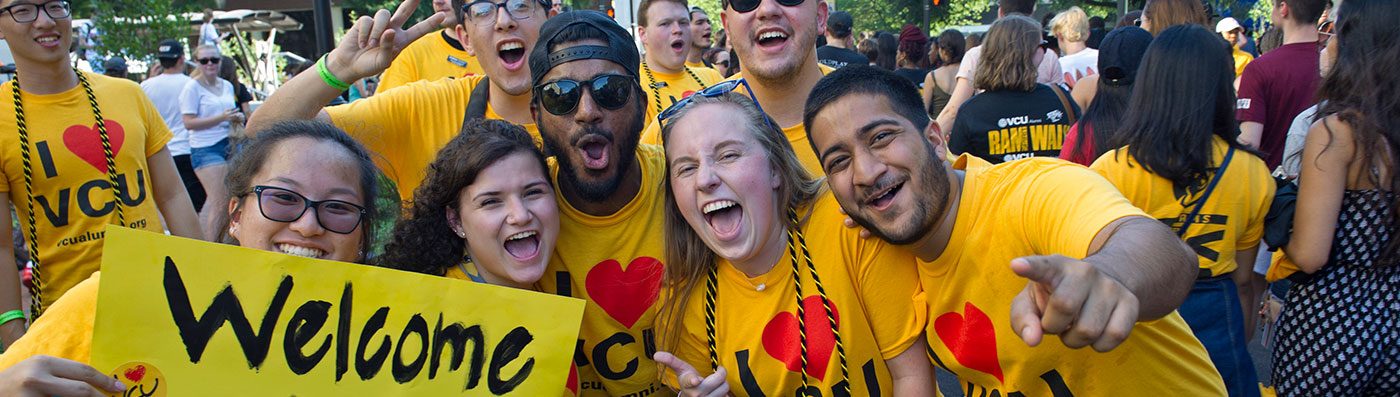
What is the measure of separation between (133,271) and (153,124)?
2.76m

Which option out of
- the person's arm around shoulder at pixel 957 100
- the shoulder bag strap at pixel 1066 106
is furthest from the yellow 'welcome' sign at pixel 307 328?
the person's arm around shoulder at pixel 957 100

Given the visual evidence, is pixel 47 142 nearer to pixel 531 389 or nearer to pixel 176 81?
pixel 531 389

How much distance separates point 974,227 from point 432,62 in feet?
12.6

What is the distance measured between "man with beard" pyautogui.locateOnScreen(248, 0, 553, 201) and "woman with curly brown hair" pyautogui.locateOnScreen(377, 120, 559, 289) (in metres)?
0.67

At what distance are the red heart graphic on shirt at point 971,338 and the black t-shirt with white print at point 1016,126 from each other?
2.79 meters

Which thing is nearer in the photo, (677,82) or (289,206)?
(289,206)

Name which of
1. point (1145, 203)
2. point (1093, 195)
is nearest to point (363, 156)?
point (1093, 195)

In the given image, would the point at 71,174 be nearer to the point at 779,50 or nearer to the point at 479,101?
the point at 479,101

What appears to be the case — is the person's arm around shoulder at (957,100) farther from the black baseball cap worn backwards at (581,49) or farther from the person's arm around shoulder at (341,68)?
the person's arm around shoulder at (341,68)

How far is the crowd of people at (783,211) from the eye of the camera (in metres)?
2.16

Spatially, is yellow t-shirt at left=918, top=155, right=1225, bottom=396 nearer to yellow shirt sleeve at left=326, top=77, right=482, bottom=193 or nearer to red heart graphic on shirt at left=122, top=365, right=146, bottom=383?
red heart graphic on shirt at left=122, top=365, right=146, bottom=383

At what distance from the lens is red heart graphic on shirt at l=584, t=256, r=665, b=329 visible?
2.63m

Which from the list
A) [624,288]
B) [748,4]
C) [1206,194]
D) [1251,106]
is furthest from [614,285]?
[1251,106]

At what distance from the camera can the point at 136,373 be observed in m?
1.85
